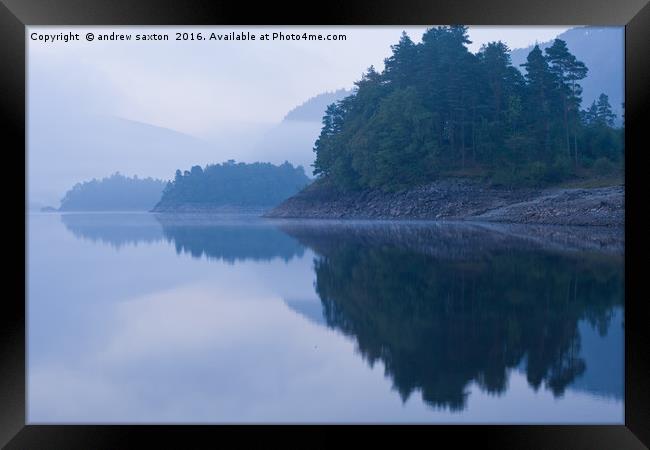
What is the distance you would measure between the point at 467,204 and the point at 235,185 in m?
84.7

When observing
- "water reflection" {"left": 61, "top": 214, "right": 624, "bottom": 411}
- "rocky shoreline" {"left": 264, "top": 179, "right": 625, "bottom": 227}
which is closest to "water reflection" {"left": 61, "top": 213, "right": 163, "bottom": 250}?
"water reflection" {"left": 61, "top": 214, "right": 624, "bottom": 411}

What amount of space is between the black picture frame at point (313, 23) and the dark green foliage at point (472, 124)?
47.6m

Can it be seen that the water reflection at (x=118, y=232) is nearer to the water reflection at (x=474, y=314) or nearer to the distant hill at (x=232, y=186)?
the water reflection at (x=474, y=314)

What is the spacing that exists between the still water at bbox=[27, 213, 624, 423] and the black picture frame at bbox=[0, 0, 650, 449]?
392 mm

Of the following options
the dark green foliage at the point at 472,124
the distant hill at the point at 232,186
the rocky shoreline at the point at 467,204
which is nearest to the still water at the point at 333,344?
the rocky shoreline at the point at 467,204

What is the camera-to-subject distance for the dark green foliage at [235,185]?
126 metres

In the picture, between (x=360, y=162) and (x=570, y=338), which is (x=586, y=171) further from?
(x=570, y=338)

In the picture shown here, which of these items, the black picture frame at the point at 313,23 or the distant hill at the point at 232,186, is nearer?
the black picture frame at the point at 313,23

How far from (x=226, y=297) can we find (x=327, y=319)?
127 inches

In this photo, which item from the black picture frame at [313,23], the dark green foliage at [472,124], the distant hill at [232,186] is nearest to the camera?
the black picture frame at [313,23]

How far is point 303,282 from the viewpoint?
14406 mm

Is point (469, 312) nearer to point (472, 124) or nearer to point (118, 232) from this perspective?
point (118, 232)

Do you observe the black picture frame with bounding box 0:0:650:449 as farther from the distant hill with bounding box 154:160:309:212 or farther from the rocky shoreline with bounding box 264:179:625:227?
the distant hill with bounding box 154:160:309:212

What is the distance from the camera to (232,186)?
129m
